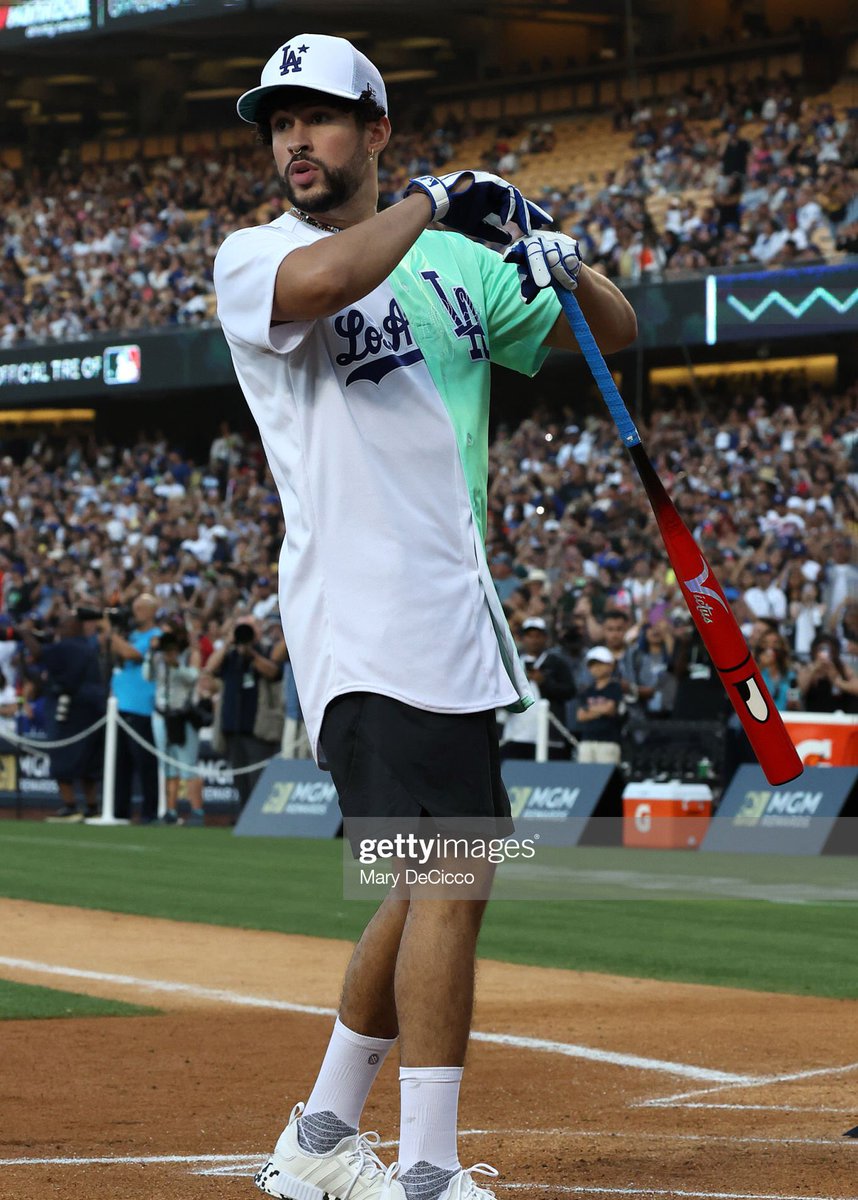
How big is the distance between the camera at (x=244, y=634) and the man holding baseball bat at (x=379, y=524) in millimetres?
13730

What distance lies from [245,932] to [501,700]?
6388mm

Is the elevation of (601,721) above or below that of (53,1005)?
below

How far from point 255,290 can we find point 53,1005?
4497mm

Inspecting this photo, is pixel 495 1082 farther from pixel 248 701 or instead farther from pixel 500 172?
pixel 500 172

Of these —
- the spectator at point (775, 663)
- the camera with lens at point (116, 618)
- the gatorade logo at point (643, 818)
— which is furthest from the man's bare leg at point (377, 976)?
the camera with lens at point (116, 618)

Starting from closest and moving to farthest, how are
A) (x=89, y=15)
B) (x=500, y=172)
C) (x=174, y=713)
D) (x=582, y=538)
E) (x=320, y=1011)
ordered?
(x=320, y=1011), (x=174, y=713), (x=582, y=538), (x=500, y=172), (x=89, y=15)

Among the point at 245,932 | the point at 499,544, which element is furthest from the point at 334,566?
the point at 499,544

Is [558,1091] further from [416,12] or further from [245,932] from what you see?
[416,12]

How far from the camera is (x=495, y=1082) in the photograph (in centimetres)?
570

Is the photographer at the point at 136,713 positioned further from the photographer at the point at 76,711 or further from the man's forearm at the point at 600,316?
the man's forearm at the point at 600,316

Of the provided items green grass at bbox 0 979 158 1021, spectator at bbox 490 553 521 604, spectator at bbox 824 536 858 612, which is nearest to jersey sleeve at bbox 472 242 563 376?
green grass at bbox 0 979 158 1021

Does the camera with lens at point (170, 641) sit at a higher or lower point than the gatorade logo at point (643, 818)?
higher

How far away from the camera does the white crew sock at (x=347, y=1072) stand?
4059mm

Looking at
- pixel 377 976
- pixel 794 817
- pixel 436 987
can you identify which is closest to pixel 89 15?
pixel 794 817
